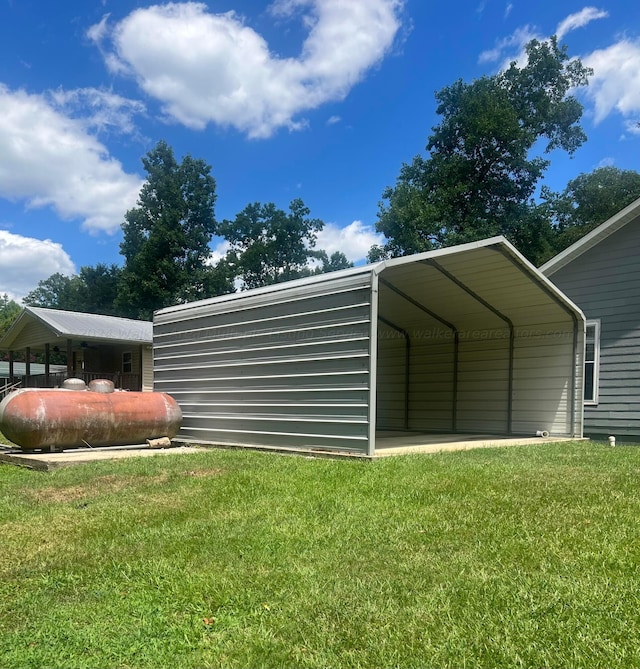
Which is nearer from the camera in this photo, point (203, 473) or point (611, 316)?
point (203, 473)

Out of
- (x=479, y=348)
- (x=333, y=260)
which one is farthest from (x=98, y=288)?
(x=479, y=348)

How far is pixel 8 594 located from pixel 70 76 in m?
16.3

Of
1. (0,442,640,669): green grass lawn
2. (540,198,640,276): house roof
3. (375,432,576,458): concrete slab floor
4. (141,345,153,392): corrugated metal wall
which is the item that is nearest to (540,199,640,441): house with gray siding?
(540,198,640,276): house roof

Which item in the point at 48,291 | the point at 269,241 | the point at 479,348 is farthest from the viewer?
the point at 48,291

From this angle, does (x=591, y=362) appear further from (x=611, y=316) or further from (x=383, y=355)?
(x=383, y=355)

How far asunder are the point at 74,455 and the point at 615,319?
9847mm

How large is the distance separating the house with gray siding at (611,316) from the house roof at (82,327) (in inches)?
586

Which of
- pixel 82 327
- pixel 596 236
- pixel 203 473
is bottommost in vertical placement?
pixel 203 473

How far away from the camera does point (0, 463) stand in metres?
8.20

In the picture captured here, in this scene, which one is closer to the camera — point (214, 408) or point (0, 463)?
point (0, 463)

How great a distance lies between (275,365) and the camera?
353 inches

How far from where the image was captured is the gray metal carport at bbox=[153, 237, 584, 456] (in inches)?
307

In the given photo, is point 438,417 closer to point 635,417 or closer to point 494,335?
point 494,335

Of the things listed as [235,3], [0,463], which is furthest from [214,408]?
[235,3]
